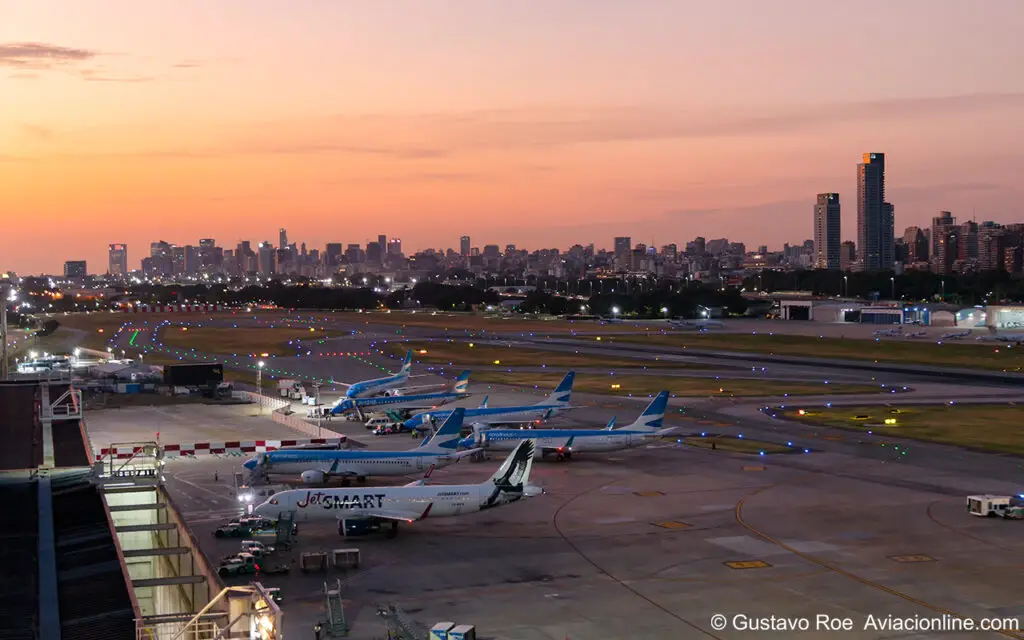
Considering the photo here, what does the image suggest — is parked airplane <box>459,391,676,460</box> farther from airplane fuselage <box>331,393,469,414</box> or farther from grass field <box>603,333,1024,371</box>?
grass field <box>603,333,1024,371</box>

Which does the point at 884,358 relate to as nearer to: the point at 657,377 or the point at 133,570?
the point at 657,377

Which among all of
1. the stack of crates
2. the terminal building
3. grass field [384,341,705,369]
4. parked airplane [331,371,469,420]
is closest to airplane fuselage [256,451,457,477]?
the terminal building

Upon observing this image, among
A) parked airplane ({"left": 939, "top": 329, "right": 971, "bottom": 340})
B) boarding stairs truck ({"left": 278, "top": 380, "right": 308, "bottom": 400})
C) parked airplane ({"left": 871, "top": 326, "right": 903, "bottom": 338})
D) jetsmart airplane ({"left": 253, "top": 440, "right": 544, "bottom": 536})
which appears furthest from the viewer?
parked airplane ({"left": 871, "top": 326, "right": 903, "bottom": 338})

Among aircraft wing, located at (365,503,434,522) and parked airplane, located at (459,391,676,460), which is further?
parked airplane, located at (459,391,676,460)

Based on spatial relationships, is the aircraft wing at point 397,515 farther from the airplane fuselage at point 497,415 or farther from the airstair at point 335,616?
the airplane fuselage at point 497,415

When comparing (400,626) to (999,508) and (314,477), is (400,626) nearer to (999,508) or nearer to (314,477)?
(314,477)

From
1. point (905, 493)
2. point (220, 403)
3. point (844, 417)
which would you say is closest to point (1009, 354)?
point (844, 417)
